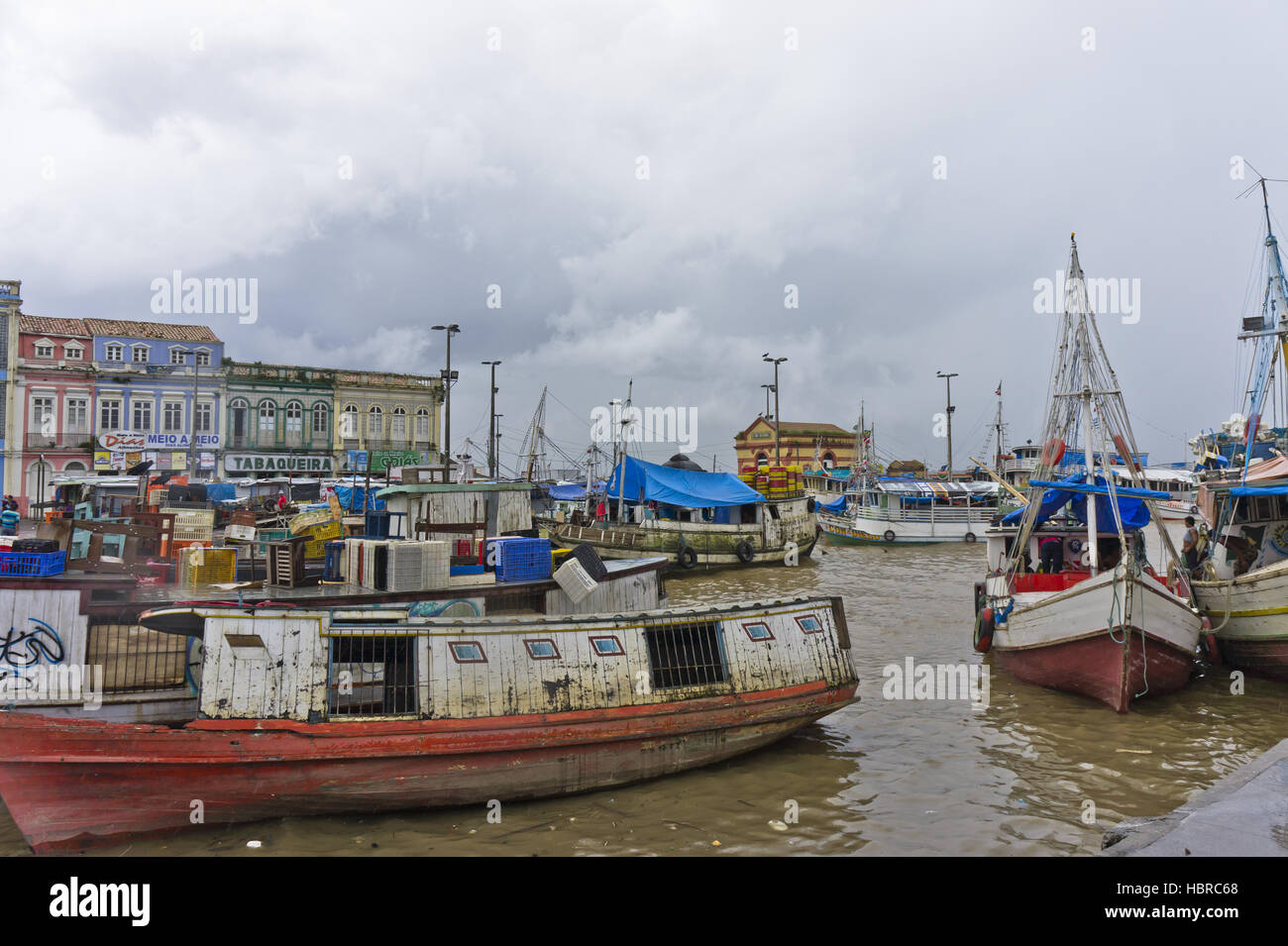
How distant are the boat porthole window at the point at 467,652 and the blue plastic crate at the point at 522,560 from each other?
2763mm

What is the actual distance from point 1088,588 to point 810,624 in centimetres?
484

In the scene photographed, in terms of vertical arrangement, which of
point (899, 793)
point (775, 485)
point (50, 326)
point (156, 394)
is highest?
point (50, 326)

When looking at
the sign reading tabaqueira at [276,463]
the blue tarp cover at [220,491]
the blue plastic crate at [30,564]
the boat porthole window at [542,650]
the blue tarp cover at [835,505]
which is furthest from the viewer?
the blue tarp cover at [835,505]

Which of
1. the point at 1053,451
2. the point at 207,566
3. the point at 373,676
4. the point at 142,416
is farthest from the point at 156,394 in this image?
the point at 1053,451

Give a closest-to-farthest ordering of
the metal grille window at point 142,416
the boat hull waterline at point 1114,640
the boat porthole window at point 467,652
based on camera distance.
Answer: the boat porthole window at point 467,652, the boat hull waterline at point 1114,640, the metal grille window at point 142,416

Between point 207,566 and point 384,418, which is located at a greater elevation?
point 384,418

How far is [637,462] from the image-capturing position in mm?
30812

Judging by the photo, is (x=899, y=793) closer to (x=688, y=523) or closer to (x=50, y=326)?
(x=688, y=523)

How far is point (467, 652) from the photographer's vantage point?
333 inches

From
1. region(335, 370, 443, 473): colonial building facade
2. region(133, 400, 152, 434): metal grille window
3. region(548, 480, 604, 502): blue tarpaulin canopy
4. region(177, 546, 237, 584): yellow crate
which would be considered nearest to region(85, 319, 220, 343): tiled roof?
region(133, 400, 152, 434): metal grille window

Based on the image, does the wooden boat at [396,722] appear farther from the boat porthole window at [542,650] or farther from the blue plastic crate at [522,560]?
the blue plastic crate at [522,560]

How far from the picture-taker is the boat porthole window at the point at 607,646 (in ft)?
29.7

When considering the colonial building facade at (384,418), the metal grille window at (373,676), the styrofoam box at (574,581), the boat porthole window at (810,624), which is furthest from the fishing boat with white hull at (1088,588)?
the colonial building facade at (384,418)
